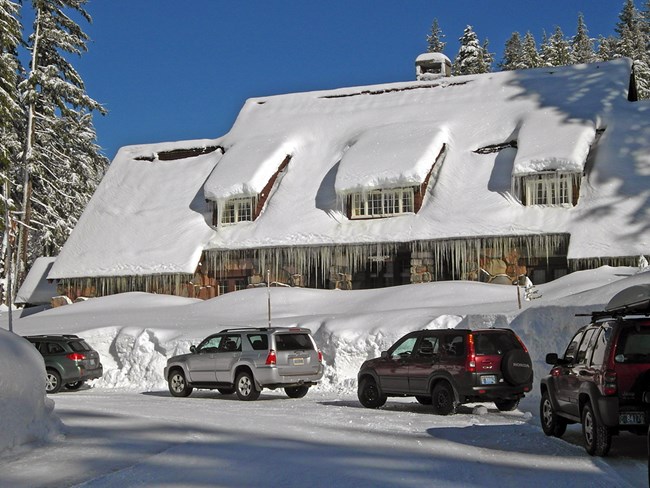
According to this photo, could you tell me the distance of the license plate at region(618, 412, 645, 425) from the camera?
9578mm

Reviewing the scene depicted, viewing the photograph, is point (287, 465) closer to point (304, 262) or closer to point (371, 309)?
point (371, 309)

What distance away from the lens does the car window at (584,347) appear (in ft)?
36.0

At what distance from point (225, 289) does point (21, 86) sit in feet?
64.1

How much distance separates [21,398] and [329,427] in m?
4.87

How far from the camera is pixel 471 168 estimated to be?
33000mm

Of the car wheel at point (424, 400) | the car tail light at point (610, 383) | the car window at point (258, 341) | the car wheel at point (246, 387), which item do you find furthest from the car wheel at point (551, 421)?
the car wheel at point (246, 387)

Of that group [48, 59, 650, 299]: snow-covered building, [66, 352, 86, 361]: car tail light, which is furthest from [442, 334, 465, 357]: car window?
[48, 59, 650, 299]: snow-covered building

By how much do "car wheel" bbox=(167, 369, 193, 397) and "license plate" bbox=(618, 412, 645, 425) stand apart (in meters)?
12.7

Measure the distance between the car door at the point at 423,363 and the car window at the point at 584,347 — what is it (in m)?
4.47

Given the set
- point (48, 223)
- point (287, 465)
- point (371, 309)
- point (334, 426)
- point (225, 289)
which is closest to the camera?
point (287, 465)

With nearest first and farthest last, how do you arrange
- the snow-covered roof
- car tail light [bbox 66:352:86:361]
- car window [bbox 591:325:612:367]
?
car window [bbox 591:325:612:367], car tail light [bbox 66:352:86:361], the snow-covered roof

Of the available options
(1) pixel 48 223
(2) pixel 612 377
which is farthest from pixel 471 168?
(1) pixel 48 223

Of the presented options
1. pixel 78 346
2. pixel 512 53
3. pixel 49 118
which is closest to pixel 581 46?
pixel 512 53

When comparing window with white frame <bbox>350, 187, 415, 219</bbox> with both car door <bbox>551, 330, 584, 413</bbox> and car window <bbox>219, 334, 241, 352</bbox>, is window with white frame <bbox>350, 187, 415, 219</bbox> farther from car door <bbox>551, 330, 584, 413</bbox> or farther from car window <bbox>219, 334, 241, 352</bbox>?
car door <bbox>551, 330, 584, 413</bbox>
